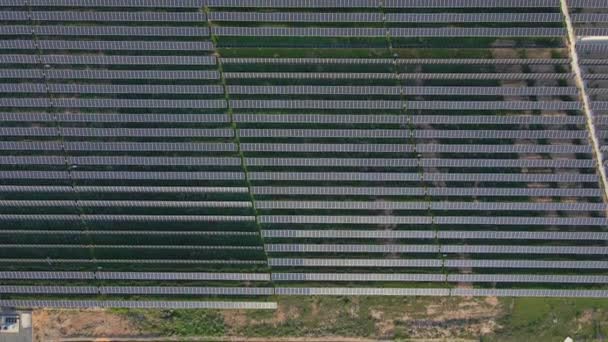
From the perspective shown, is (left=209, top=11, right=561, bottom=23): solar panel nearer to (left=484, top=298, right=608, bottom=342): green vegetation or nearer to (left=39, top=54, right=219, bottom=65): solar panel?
(left=39, top=54, right=219, bottom=65): solar panel

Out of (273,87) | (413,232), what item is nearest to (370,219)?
(413,232)

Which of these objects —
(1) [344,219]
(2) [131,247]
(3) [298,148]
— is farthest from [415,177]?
(2) [131,247]

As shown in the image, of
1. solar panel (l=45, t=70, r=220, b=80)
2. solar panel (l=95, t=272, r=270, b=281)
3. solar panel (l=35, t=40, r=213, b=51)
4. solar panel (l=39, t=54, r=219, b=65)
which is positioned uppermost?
solar panel (l=35, t=40, r=213, b=51)

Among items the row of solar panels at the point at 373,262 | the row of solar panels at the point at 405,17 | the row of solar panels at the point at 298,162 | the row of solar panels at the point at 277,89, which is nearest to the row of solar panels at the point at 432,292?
the row of solar panels at the point at 373,262

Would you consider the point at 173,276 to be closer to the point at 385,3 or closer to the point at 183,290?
the point at 183,290

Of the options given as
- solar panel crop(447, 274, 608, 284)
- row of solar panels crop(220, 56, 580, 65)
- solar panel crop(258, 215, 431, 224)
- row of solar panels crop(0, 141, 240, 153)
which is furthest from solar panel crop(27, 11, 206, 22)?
solar panel crop(447, 274, 608, 284)

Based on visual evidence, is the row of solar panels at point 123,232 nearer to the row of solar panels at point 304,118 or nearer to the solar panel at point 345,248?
the solar panel at point 345,248
